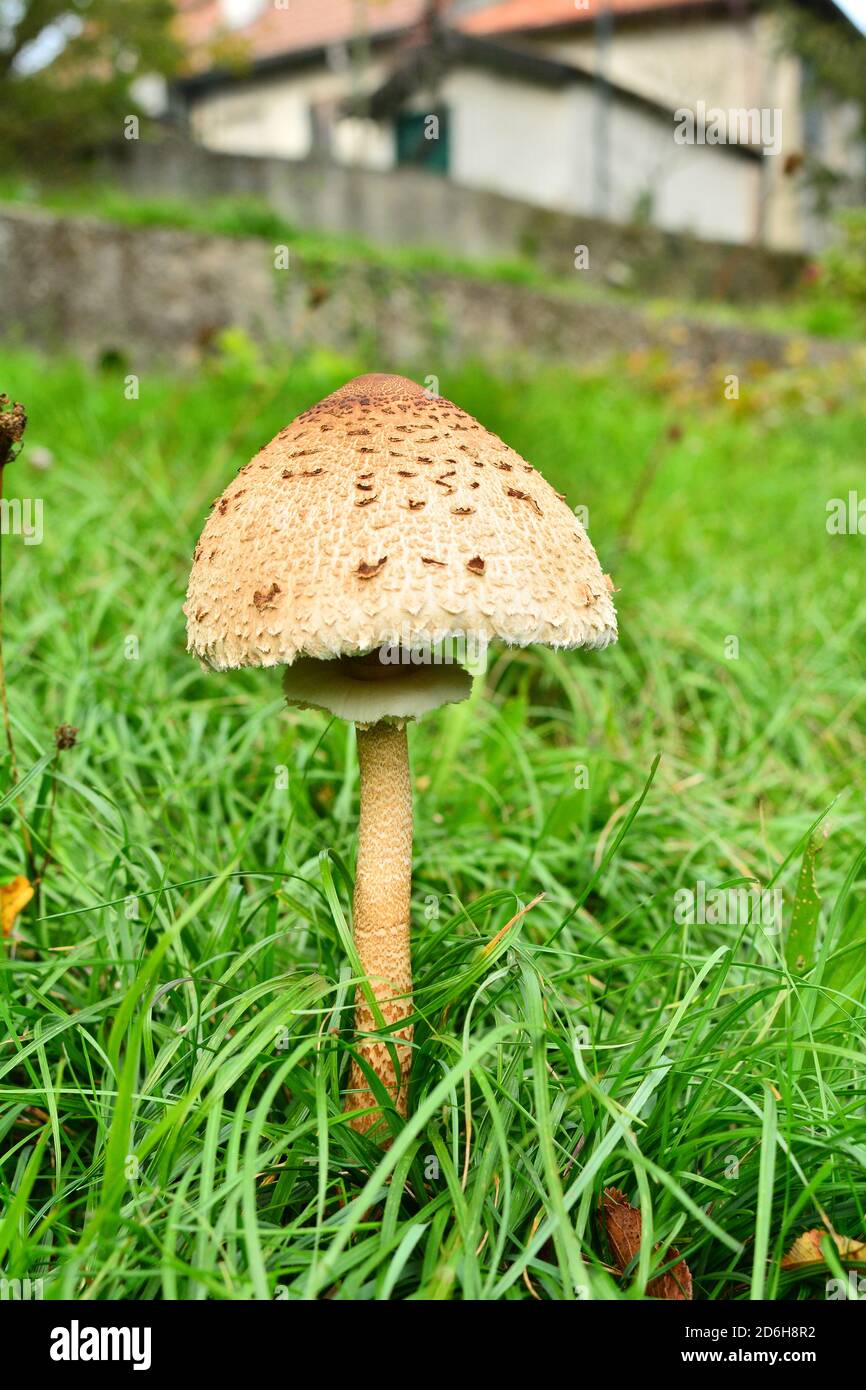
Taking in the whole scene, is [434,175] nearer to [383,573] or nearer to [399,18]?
[399,18]

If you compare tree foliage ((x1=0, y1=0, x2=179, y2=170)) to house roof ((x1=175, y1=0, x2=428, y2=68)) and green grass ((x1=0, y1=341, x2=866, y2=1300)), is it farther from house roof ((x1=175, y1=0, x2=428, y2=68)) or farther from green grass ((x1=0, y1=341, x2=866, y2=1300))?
house roof ((x1=175, y1=0, x2=428, y2=68))

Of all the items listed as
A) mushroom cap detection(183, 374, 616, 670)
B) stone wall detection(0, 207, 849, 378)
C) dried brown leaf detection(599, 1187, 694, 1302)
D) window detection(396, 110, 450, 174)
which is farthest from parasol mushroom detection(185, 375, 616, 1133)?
window detection(396, 110, 450, 174)

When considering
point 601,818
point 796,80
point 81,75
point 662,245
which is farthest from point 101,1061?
point 796,80

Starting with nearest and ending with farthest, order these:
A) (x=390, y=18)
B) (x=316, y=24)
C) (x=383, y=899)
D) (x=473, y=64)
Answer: (x=383, y=899) → (x=473, y=64) → (x=390, y=18) → (x=316, y=24)

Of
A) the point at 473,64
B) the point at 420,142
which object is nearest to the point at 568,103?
the point at 473,64

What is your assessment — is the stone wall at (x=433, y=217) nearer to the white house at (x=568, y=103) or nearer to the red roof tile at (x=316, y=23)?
the white house at (x=568, y=103)
